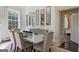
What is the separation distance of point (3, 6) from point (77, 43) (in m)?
1.53

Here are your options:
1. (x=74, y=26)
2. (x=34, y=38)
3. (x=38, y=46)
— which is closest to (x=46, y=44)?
(x=38, y=46)

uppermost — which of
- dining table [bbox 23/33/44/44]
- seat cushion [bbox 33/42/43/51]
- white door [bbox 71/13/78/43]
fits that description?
white door [bbox 71/13/78/43]

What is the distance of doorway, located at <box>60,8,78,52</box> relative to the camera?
6.33ft

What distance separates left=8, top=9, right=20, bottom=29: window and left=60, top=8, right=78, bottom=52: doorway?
2.81 ft

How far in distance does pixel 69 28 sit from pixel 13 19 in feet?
3.62

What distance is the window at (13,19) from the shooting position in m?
1.91

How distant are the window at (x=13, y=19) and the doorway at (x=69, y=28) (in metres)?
0.86

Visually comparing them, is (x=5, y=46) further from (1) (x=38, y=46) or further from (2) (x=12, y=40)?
(1) (x=38, y=46)

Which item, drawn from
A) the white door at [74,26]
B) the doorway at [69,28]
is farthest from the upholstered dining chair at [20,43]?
the white door at [74,26]

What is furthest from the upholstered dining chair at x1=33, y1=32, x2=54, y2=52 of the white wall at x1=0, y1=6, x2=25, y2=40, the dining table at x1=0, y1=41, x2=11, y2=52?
the white wall at x1=0, y1=6, x2=25, y2=40

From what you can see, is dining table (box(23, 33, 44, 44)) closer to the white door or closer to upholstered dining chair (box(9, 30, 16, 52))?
upholstered dining chair (box(9, 30, 16, 52))
